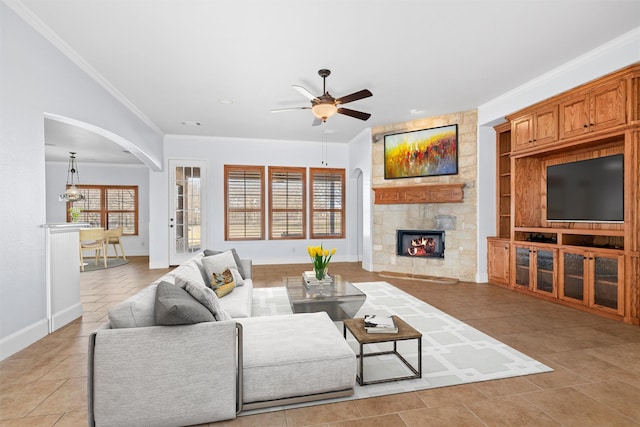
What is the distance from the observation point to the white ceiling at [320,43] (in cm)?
269

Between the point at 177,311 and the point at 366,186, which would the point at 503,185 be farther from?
the point at 177,311

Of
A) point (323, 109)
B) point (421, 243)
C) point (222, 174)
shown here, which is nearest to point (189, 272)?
point (323, 109)

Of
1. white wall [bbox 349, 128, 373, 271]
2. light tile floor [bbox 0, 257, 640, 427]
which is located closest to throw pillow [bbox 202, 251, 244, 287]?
light tile floor [bbox 0, 257, 640, 427]

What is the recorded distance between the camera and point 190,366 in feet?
5.46

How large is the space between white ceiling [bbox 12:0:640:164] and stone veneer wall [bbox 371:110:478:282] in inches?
33.1

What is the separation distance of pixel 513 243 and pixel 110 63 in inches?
239

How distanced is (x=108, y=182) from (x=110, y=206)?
723 millimetres

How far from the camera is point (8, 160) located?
2596 millimetres

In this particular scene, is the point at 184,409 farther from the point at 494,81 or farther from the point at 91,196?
the point at 91,196

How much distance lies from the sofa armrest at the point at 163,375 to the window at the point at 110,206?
8.92 meters

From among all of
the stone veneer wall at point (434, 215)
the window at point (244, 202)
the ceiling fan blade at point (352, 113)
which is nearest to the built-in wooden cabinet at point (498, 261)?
the stone veneer wall at point (434, 215)

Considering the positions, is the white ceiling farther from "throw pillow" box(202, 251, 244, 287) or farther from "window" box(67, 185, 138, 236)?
"window" box(67, 185, 138, 236)

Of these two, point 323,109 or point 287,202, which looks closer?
point 323,109

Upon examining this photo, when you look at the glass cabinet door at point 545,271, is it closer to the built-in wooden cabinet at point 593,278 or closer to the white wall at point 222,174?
the built-in wooden cabinet at point 593,278
